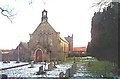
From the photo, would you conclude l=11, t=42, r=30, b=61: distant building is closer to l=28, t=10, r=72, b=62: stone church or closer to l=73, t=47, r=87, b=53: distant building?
l=28, t=10, r=72, b=62: stone church

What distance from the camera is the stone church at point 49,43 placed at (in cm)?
1365

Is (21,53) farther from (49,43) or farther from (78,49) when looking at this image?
(78,49)

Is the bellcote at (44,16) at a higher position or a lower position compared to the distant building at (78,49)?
higher

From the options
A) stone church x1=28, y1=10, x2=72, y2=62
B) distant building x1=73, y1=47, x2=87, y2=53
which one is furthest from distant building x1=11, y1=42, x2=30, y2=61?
distant building x1=73, y1=47, x2=87, y2=53

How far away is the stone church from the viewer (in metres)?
13.7

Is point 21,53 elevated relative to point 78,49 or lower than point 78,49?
lower

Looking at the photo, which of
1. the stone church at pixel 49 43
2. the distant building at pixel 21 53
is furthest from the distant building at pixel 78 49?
the distant building at pixel 21 53

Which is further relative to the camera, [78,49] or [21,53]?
[21,53]

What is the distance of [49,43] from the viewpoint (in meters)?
14.3

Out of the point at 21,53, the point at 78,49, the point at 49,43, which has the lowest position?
the point at 21,53

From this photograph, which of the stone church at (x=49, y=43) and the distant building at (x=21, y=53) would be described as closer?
the distant building at (x=21, y=53)

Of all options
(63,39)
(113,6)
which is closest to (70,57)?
(63,39)

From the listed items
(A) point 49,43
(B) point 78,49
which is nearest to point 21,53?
(A) point 49,43

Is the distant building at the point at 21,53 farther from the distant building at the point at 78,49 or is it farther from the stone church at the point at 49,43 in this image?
the distant building at the point at 78,49
